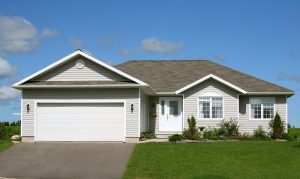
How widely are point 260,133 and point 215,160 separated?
970cm

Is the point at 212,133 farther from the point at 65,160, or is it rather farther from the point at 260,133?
the point at 65,160

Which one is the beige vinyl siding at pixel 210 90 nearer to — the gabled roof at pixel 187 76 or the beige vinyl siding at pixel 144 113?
the gabled roof at pixel 187 76

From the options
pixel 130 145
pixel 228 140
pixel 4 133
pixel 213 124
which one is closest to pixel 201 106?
pixel 213 124

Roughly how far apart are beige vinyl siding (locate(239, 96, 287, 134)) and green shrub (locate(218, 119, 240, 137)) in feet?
4.35

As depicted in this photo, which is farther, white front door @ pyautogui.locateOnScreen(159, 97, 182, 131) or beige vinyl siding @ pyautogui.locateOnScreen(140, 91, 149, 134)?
white front door @ pyautogui.locateOnScreen(159, 97, 182, 131)

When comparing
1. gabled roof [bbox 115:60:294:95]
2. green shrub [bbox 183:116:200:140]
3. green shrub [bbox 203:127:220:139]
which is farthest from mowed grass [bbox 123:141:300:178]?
gabled roof [bbox 115:60:294:95]

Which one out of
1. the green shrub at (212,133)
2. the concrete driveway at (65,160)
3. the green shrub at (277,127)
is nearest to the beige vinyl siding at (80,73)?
the concrete driveway at (65,160)

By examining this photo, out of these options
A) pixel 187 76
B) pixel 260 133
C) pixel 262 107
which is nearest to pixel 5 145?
pixel 187 76

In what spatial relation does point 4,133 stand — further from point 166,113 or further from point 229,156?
point 229,156

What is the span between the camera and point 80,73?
25.8 meters

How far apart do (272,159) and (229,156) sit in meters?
1.86

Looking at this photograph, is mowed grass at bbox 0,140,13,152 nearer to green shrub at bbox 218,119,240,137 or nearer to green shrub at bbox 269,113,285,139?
green shrub at bbox 218,119,240,137

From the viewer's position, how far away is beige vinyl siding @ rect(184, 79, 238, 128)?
94.4 feet

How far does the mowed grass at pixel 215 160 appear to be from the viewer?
1806cm
